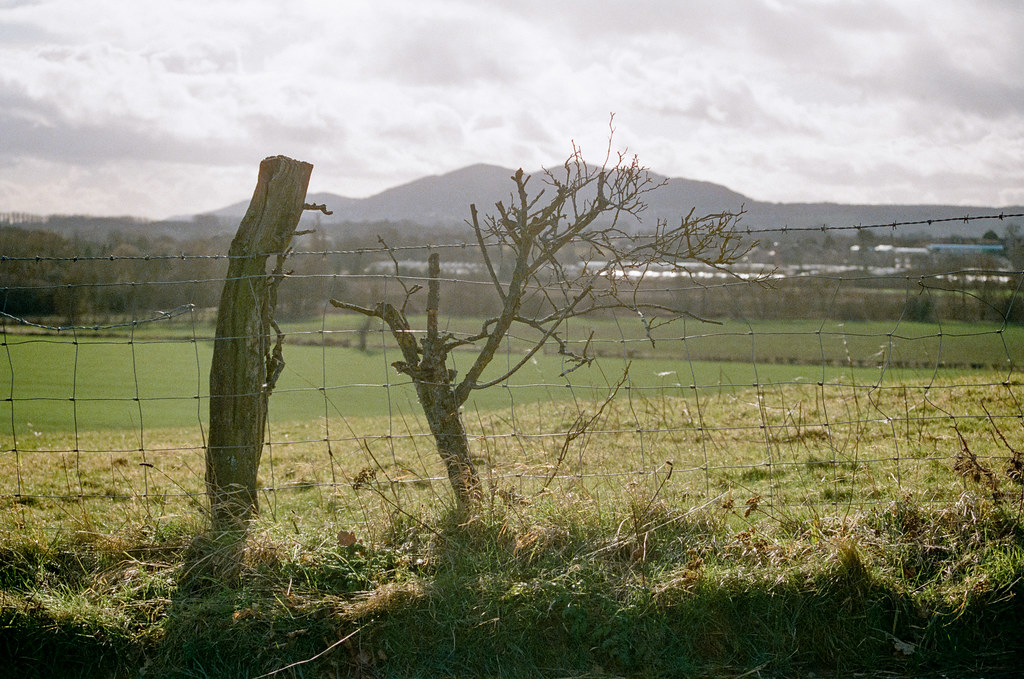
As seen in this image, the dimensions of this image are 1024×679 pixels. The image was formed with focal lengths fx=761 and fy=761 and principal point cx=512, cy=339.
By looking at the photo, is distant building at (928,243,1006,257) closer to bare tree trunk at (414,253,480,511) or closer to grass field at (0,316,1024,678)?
grass field at (0,316,1024,678)

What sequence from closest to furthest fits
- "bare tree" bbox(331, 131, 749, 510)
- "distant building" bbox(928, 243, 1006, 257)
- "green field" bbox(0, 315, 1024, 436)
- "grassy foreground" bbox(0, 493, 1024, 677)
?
1. "grassy foreground" bbox(0, 493, 1024, 677)
2. "bare tree" bbox(331, 131, 749, 510)
3. "green field" bbox(0, 315, 1024, 436)
4. "distant building" bbox(928, 243, 1006, 257)

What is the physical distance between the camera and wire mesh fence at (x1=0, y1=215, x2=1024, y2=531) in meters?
4.66

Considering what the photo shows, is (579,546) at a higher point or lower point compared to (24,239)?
lower

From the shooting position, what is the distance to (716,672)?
3629 millimetres

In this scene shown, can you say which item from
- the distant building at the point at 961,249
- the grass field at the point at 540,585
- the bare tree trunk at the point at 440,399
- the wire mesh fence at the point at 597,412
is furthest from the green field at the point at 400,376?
the grass field at the point at 540,585

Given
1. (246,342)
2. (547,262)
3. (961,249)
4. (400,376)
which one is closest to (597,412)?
(547,262)

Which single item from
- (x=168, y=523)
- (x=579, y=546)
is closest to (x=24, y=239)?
(x=168, y=523)

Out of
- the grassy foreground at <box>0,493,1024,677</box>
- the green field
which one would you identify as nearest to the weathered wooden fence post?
the grassy foreground at <box>0,493,1024,677</box>

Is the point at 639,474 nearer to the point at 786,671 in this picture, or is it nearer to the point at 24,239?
the point at 786,671

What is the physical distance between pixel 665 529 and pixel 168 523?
2.89m

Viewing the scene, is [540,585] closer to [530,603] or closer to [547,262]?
[530,603]

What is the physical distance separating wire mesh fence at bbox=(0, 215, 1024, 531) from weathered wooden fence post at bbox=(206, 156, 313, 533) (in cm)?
19

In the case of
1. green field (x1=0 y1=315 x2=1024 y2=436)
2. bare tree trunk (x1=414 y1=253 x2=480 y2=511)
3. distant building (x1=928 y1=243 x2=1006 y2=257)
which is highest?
distant building (x1=928 y1=243 x2=1006 y2=257)

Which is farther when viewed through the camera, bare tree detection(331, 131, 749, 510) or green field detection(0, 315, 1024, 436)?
green field detection(0, 315, 1024, 436)
